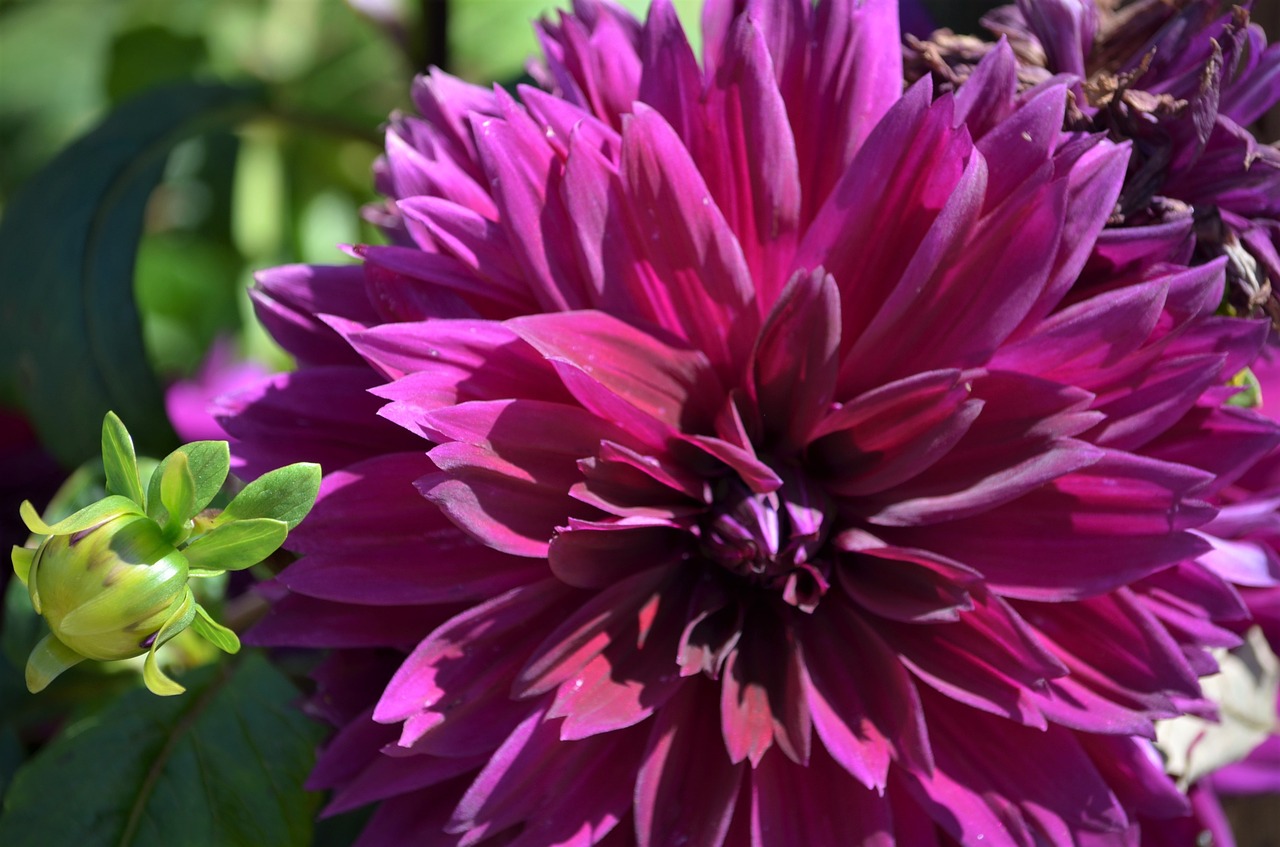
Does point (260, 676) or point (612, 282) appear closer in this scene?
point (612, 282)

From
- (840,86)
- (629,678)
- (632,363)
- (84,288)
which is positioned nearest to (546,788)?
(629,678)

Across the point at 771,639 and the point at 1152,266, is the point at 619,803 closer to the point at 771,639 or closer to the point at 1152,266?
the point at 771,639

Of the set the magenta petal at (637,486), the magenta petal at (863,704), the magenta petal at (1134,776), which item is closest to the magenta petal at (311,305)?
the magenta petal at (637,486)

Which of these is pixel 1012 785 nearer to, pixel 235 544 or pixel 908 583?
pixel 908 583

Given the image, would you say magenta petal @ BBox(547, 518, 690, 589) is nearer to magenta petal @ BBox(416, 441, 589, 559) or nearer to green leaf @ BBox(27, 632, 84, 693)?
magenta petal @ BBox(416, 441, 589, 559)

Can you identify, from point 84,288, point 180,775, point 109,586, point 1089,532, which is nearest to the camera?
point 109,586

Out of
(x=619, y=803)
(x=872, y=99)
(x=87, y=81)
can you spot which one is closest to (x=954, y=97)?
(x=872, y=99)
